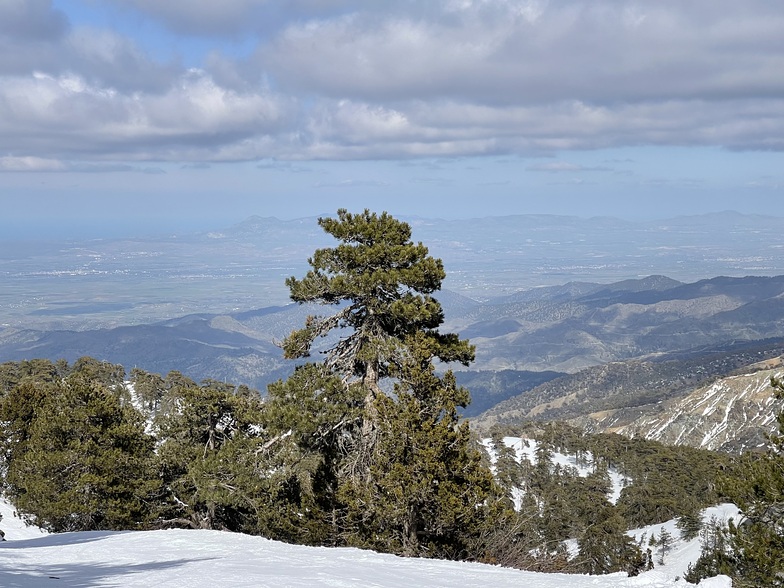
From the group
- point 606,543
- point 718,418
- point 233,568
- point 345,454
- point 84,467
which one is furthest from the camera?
point 718,418

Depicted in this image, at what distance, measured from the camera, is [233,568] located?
966cm

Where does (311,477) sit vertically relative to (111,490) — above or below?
above

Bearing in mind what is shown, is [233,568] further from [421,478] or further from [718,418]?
[718,418]

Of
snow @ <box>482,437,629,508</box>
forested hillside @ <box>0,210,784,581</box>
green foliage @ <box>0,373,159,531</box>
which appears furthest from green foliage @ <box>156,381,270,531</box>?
snow @ <box>482,437,629,508</box>

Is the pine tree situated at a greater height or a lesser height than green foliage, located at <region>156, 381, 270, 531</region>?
greater

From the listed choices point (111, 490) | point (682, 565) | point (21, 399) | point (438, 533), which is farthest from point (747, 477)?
point (682, 565)

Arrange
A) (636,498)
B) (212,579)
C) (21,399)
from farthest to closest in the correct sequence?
(636,498) < (21,399) < (212,579)

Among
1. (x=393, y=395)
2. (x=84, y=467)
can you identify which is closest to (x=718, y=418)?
(x=84, y=467)

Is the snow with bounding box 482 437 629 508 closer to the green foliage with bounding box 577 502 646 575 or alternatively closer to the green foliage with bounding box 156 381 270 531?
the green foliage with bounding box 577 502 646 575

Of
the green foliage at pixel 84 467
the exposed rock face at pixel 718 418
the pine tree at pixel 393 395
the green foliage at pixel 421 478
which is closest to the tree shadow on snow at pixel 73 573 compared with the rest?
the green foliage at pixel 421 478

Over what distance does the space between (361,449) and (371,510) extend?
2.26m

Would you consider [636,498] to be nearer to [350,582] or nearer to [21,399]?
[21,399]

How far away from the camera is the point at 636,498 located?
6338cm

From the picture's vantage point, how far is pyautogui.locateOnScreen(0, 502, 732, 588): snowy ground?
28.7ft
